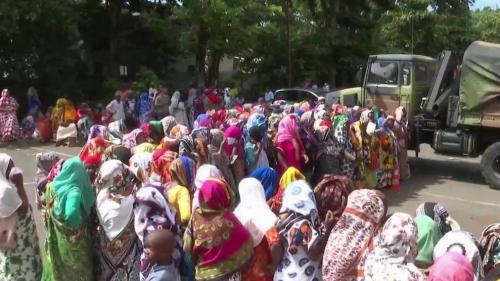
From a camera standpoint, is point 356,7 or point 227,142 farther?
point 356,7

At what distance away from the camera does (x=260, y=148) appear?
25.8 feet

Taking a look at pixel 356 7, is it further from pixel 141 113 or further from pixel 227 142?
pixel 227 142

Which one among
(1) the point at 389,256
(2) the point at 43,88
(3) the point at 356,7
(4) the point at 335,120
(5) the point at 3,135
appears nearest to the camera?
(1) the point at 389,256

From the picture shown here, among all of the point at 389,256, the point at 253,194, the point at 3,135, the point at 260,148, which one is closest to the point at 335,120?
Answer: the point at 260,148

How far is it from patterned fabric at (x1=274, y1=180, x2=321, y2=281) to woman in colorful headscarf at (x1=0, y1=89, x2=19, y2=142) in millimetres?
13796

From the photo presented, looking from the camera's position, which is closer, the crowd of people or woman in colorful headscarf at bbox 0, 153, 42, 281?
the crowd of people

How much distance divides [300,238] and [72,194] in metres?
1.54

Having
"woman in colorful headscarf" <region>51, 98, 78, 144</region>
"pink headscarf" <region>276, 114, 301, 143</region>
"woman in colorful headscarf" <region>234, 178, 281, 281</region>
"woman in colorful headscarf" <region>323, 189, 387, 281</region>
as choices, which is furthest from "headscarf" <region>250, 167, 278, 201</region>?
"woman in colorful headscarf" <region>51, 98, 78, 144</region>

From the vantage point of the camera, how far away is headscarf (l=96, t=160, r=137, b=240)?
13.9ft

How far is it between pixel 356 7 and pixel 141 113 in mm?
12881

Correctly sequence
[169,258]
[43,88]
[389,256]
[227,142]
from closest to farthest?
[389,256] → [169,258] → [227,142] → [43,88]

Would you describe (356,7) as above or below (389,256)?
above

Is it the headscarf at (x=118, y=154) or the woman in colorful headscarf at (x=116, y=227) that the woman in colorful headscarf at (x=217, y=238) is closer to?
the woman in colorful headscarf at (x=116, y=227)

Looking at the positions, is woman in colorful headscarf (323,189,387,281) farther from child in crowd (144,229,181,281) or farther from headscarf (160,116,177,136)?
headscarf (160,116,177,136)
